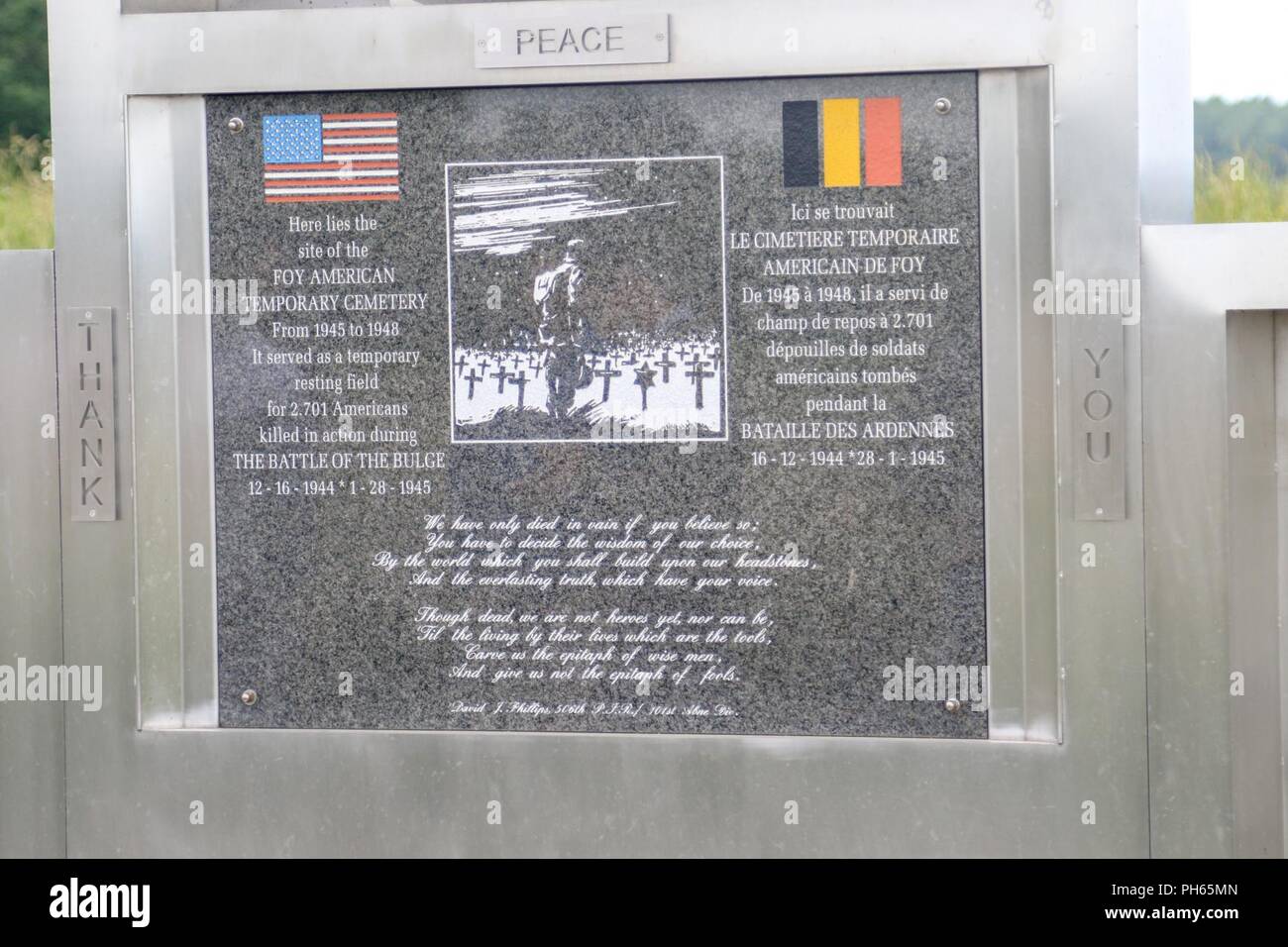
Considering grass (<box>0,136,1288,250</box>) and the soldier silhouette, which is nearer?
the soldier silhouette

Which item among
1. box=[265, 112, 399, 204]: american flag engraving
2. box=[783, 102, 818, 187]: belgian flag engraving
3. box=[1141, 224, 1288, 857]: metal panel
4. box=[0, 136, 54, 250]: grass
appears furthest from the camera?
box=[0, 136, 54, 250]: grass

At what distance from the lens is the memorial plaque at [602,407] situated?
3.48m

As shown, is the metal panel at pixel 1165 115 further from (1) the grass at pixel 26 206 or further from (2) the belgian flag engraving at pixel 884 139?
(1) the grass at pixel 26 206

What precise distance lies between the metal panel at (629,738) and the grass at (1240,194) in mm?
824

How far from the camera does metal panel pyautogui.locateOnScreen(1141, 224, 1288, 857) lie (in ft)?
11.1

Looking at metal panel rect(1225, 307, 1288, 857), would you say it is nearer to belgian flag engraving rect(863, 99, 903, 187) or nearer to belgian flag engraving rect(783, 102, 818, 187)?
belgian flag engraving rect(863, 99, 903, 187)

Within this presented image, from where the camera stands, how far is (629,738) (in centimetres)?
358

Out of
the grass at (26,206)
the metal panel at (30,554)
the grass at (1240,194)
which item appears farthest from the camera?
the grass at (26,206)

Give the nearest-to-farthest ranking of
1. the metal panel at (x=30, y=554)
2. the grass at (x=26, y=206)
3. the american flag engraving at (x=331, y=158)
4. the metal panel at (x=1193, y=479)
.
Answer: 1. the metal panel at (x=1193, y=479)
2. the american flag engraving at (x=331, y=158)
3. the metal panel at (x=30, y=554)
4. the grass at (x=26, y=206)

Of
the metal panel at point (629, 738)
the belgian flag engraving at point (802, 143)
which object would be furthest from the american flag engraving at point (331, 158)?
the belgian flag engraving at point (802, 143)

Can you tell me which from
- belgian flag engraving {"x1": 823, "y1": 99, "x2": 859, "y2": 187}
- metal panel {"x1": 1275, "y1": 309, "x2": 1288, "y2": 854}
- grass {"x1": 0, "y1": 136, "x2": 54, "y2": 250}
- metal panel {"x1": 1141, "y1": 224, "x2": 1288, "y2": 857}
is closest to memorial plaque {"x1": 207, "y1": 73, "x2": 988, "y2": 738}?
belgian flag engraving {"x1": 823, "y1": 99, "x2": 859, "y2": 187}

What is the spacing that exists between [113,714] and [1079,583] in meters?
2.65

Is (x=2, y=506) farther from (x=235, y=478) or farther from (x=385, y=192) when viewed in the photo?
(x=385, y=192)

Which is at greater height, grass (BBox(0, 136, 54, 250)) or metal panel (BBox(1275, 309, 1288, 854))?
grass (BBox(0, 136, 54, 250))
